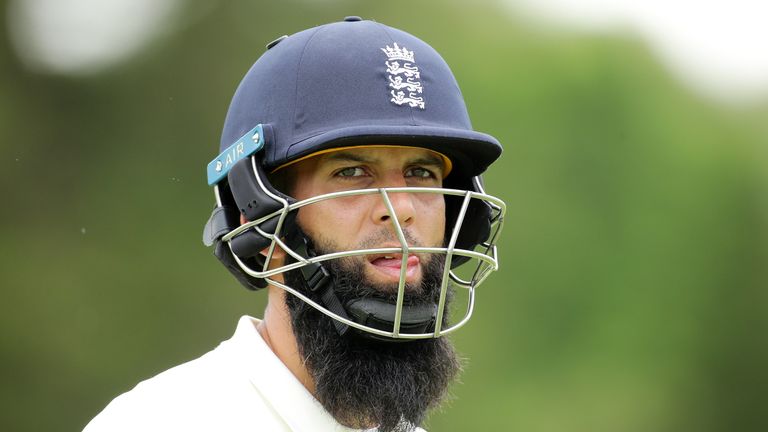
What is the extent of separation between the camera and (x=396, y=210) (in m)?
2.48

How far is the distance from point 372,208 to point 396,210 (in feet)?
0.18

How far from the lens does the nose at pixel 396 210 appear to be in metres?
2.47

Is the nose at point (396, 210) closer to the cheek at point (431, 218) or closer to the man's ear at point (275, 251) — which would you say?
the cheek at point (431, 218)

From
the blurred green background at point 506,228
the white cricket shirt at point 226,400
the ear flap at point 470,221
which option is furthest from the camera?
the blurred green background at point 506,228

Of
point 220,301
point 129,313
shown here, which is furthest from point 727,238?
point 129,313

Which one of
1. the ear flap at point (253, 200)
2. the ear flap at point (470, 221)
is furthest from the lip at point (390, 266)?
the ear flap at point (470, 221)

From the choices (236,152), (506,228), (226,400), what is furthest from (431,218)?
(506,228)

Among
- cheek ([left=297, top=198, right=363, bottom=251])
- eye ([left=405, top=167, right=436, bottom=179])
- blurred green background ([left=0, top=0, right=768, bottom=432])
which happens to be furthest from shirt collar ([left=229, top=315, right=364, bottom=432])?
blurred green background ([left=0, top=0, right=768, bottom=432])

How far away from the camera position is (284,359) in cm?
259

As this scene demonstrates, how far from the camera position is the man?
7.99 ft

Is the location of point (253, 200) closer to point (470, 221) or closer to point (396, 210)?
point (396, 210)

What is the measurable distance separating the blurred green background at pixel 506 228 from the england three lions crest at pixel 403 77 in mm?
4646

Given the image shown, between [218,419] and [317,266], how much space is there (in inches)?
16.1

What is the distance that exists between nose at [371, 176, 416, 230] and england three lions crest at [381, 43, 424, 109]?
230mm
